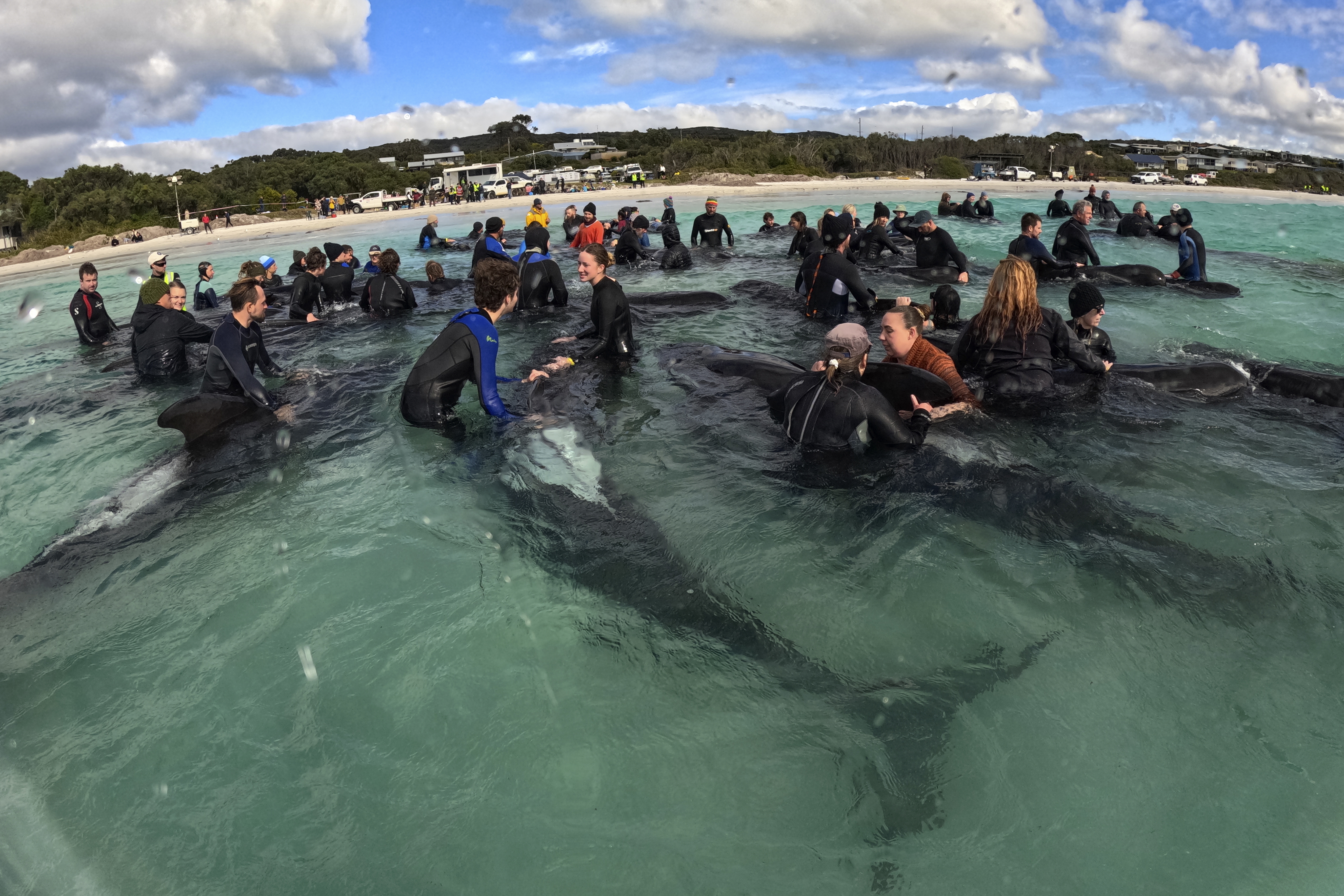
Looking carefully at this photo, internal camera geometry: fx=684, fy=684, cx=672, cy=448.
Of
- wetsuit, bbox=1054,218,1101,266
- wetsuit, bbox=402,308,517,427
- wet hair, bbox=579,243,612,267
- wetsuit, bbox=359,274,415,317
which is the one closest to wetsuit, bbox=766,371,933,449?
wetsuit, bbox=402,308,517,427

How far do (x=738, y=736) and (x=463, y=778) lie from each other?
1.31 m

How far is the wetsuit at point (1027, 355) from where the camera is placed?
629cm

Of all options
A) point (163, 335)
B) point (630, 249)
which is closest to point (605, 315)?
point (163, 335)

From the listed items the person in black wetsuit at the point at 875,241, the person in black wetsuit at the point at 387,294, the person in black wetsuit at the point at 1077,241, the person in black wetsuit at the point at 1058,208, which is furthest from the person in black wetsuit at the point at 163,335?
the person in black wetsuit at the point at 1058,208

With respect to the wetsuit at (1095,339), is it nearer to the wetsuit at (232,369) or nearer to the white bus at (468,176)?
Result: the wetsuit at (232,369)

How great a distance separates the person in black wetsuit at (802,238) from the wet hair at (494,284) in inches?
332

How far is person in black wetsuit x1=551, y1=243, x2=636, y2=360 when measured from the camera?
7391 millimetres

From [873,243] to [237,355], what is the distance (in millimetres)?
12777

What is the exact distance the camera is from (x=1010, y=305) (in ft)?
19.5

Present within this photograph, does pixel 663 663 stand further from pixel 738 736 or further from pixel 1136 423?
pixel 1136 423

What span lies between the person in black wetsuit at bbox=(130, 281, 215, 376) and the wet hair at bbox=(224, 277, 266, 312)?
3586 millimetres

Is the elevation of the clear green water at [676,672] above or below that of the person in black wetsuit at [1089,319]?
below

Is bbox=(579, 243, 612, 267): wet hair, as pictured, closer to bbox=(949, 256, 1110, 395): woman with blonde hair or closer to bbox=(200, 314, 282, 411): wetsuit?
bbox=(200, 314, 282, 411): wetsuit

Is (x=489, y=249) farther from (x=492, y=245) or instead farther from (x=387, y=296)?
(x=387, y=296)
